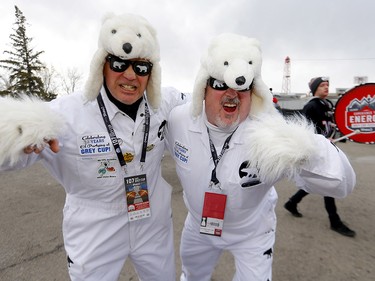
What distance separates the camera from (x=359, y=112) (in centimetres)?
250

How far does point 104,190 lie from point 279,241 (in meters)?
2.31

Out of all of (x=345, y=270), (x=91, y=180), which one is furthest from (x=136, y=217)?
(x=345, y=270)

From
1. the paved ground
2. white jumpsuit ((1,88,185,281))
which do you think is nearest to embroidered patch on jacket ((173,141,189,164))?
white jumpsuit ((1,88,185,281))

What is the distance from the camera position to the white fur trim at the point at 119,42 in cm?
167

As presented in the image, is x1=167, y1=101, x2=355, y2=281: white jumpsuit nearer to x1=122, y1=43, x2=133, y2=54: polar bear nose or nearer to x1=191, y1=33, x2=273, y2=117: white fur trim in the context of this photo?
x1=191, y1=33, x2=273, y2=117: white fur trim

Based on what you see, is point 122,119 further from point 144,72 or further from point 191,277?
point 191,277

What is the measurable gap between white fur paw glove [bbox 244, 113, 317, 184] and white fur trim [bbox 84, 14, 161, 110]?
83cm

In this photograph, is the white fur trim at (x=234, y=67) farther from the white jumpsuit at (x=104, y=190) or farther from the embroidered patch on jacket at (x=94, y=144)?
the embroidered patch on jacket at (x=94, y=144)

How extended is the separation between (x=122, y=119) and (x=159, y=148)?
333mm

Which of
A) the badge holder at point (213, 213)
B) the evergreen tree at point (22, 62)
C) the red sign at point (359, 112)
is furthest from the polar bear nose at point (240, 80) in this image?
Answer: the evergreen tree at point (22, 62)

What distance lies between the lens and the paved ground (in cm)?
274

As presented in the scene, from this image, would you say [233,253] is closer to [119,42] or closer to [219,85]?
[219,85]

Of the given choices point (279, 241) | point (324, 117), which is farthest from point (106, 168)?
point (324, 117)

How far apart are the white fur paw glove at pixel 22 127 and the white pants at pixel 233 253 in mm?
1318
